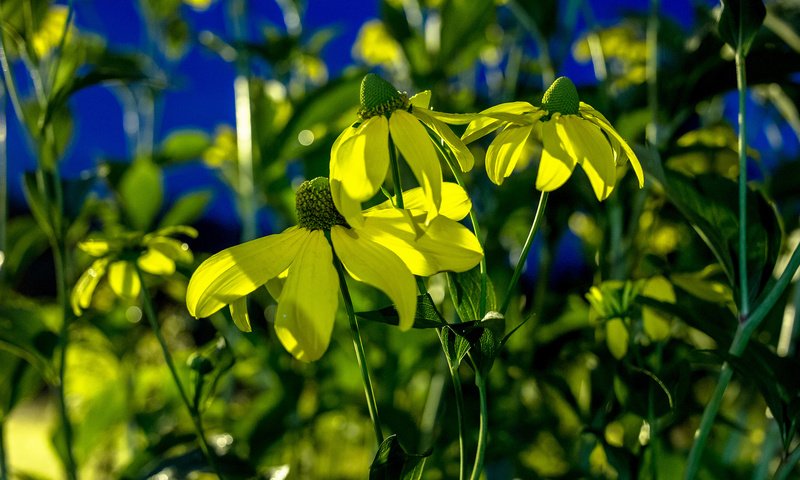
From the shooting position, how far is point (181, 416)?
1461mm

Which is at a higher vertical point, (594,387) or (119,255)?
(119,255)

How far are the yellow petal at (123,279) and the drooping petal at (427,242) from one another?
294mm

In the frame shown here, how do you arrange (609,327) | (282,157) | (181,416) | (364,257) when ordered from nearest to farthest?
(364,257)
(609,327)
(282,157)
(181,416)

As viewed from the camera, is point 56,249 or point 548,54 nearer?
point 56,249

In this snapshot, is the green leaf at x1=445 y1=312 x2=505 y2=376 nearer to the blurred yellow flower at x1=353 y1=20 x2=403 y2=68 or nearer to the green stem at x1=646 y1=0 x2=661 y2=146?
the green stem at x1=646 y1=0 x2=661 y2=146

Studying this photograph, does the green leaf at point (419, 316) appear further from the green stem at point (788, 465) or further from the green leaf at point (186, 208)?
the green leaf at point (186, 208)

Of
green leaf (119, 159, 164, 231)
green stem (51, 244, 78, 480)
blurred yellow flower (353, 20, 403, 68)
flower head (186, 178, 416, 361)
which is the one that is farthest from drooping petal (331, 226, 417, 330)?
blurred yellow flower (353, 20, 403, 68)

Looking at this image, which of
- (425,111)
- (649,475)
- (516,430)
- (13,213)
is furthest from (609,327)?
(13,213)

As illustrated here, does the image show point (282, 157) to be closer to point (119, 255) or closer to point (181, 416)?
point (119, 255)

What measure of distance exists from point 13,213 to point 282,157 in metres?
3.49

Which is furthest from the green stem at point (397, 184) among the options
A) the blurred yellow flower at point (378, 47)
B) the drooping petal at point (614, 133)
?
the blurred yellow flower at point (378, 47)

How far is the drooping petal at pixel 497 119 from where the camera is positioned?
357mm

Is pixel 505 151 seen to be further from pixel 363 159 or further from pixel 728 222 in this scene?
pixel 728 222

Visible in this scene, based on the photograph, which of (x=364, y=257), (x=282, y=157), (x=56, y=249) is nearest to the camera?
(x=364, y=257)
